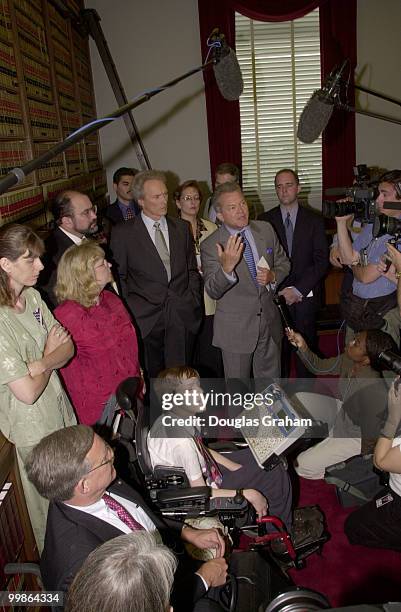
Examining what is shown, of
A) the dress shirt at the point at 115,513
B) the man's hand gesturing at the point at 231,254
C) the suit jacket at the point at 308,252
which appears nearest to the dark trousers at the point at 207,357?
the suit jacket at the point at 308,252

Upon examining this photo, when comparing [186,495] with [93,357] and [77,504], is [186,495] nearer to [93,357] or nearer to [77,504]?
[77,504]

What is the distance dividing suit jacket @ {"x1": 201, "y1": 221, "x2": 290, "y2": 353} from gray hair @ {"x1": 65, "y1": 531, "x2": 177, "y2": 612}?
185 centimetres

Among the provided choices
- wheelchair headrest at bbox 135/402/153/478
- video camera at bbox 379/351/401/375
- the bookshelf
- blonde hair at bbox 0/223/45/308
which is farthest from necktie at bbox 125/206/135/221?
video camera at bbox 379/351/401/375

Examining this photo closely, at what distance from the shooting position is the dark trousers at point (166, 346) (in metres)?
2.95

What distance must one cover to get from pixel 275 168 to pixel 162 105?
152 centimetres

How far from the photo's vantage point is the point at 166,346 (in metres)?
3.03

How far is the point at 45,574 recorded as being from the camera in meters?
1.31

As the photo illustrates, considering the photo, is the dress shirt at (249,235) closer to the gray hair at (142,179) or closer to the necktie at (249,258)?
the necktie at (249,258)

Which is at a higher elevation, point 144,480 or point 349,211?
point 349,211

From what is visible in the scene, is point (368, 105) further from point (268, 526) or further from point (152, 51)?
point (268, 526)

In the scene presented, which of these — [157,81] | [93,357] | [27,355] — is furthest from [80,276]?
[157,81]

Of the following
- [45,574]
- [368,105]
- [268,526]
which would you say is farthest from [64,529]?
[368,105]

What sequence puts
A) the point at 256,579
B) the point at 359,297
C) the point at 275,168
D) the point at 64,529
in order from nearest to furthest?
the point at 64,529
the point at 256,579
the point at 359,297
the point at 275,168

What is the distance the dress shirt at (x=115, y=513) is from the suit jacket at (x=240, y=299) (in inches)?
56.8
